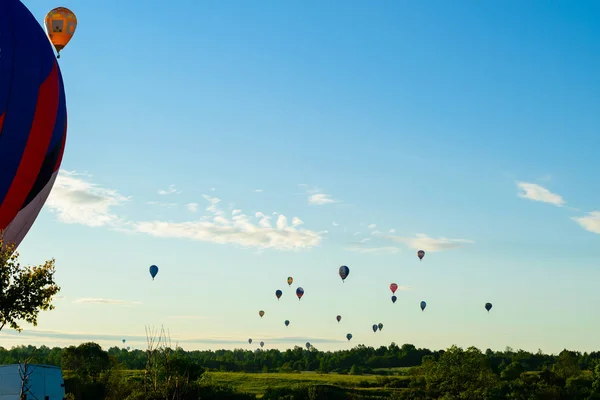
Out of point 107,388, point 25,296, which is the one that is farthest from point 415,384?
point 25,296

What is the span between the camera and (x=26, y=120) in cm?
4222

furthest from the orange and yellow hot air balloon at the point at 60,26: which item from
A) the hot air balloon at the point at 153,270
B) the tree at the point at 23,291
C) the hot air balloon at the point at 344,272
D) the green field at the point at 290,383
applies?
the hot air balloon at the point at 344,272

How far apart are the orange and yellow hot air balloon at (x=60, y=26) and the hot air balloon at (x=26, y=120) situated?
3463 mm

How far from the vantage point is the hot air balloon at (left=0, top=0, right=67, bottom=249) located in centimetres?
4078

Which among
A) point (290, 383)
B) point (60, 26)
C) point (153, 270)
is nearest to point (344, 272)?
point (290, 383)

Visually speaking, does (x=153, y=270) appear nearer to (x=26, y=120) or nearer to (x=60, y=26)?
(x=60, y=26)

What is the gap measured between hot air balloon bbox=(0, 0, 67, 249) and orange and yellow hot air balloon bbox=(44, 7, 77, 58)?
3.46 metres

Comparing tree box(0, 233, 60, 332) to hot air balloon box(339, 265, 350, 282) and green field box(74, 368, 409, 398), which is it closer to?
green field box(74, 368, 409, 398)

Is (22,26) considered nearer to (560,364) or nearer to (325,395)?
(325,395)

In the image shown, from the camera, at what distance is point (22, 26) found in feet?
145

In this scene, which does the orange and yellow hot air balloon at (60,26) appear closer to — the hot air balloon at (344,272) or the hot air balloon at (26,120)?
the hot air balloon at (26,120)

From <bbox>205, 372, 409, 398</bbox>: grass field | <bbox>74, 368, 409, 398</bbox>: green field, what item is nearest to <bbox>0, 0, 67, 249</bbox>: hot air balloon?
<bbox>74, 368, 409, 398</bbox>: green field

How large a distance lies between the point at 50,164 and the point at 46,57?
685 cm

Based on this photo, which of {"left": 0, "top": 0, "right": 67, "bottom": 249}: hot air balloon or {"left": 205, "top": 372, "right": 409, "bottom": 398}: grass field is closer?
{"left": 0, "top": 0, "right": 67, "bottom": 249}: hot air balloon
